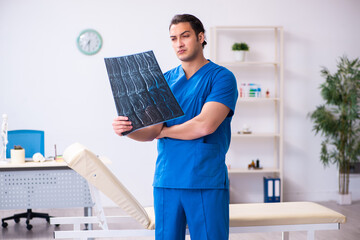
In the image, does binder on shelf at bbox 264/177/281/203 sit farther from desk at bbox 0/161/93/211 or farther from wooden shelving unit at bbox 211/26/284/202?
desk at bbox 0/161/93/211

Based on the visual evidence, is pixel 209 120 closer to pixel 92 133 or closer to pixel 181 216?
pixel 181 216

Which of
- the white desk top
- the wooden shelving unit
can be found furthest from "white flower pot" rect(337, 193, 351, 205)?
the white desk top

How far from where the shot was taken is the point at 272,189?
5.00 m

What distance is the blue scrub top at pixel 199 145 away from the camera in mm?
1515

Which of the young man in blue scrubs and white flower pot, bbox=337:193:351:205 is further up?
the young man in blue scrubs

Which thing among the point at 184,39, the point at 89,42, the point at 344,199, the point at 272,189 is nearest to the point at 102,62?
the point at 89,42

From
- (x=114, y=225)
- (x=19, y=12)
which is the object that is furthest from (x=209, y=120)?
(x=19, y=12)

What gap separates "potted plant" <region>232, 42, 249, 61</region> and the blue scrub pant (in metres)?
3.60

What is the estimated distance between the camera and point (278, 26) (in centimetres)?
493

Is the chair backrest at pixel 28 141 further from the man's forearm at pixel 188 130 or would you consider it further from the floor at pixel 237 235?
the man's forearm at pixel 188 130

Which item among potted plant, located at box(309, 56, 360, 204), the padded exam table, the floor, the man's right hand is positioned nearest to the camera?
the man's right hand

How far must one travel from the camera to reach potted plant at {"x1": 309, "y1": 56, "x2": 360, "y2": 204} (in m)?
4.92

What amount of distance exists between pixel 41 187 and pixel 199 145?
2.36 m

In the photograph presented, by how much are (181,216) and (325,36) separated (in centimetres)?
438
